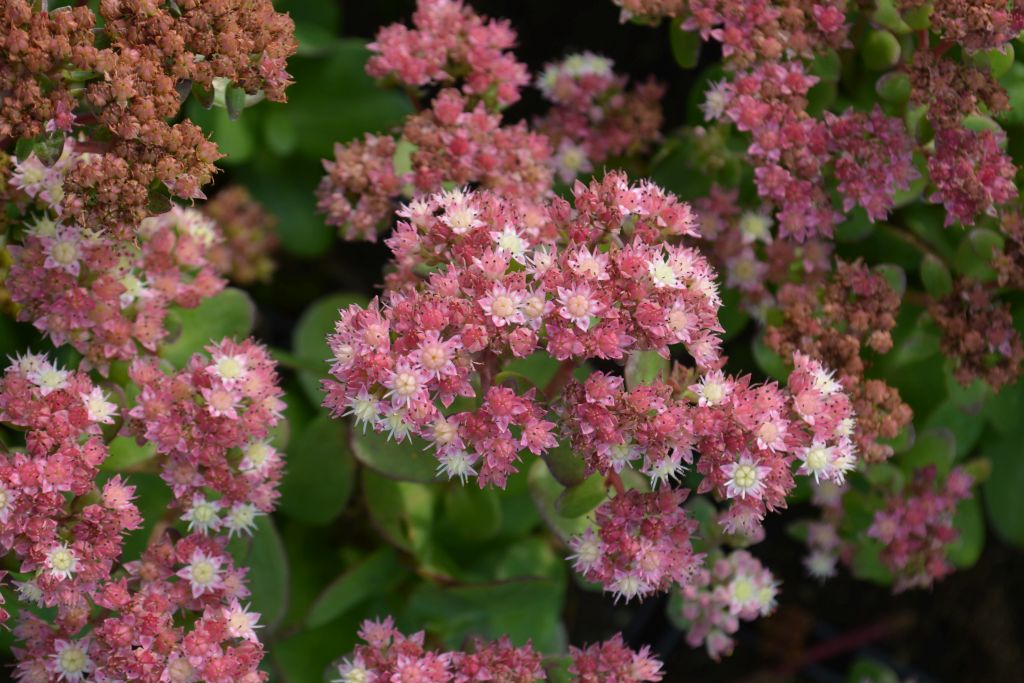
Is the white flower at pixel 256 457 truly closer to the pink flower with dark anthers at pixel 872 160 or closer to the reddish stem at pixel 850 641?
the pink flower with dark anthers at pixel 872 160

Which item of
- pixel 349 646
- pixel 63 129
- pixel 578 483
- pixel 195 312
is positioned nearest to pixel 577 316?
pixel 578 483

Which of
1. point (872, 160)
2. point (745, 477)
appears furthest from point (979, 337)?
point (745, 477)

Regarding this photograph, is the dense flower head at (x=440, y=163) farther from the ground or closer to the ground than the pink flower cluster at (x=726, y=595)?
farther from the ground

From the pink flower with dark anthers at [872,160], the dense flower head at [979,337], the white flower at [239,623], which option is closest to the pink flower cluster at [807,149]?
the pink flower with dark anthers at [872,160]

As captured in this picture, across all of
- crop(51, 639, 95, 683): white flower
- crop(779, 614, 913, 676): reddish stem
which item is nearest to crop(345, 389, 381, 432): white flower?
crop(51, 639, 95, 683): white flower

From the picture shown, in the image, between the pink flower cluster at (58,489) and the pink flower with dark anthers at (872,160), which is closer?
the pink flower cluster at (58,489)

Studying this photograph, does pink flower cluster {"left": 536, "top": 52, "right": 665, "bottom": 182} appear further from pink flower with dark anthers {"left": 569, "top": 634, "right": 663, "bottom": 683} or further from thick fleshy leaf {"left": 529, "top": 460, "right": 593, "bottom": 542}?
pink flower with dark anthers {"left": 569, "top": 634, "right": 663, "bottom": 683}

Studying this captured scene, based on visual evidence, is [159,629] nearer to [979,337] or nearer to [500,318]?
[500,318]

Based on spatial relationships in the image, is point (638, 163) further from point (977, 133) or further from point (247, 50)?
point (247, 50)

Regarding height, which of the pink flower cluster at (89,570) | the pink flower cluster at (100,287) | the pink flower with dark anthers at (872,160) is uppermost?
the pink flower with dark anthers at (872,160)
